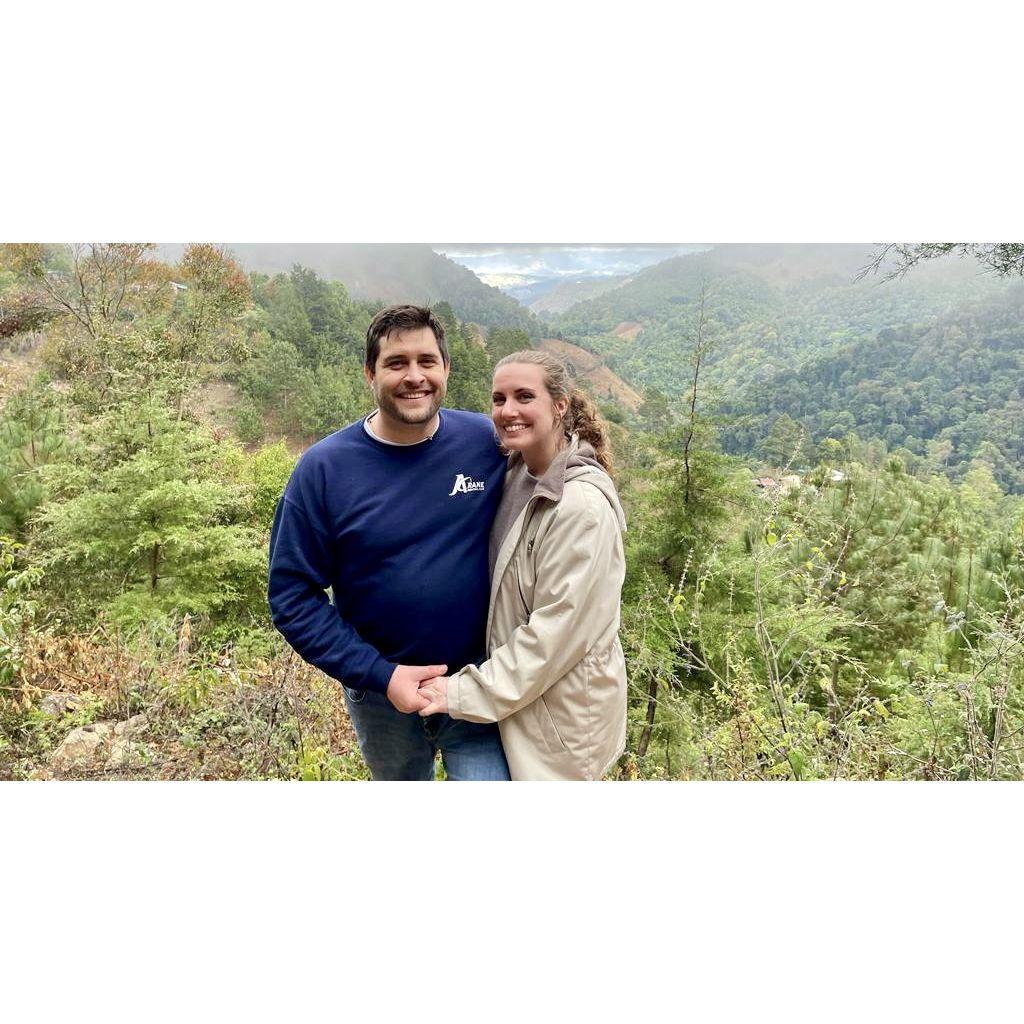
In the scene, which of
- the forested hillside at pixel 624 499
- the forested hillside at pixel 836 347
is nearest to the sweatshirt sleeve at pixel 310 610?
the forested hillside at pixel 624 499

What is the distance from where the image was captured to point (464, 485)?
1.59 meters

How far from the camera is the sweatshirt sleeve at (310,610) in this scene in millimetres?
1538

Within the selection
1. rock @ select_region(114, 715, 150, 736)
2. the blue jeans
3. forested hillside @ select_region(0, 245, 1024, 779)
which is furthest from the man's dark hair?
rock @ select_region(114, 715, 150, 736)

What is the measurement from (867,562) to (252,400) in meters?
2.80

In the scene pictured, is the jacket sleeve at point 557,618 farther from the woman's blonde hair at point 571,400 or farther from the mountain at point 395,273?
the mountain at point 395,273

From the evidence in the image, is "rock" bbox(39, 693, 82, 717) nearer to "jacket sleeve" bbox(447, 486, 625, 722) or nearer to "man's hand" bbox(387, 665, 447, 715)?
"man's hand" bbox(387, 665, 447, 715)

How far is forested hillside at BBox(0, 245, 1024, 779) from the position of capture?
113 inches

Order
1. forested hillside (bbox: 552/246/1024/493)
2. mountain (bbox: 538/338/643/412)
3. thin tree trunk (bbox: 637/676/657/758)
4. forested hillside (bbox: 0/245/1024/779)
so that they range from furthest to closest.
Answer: thin tree trunk (bbox: 637/676/657/758) < mountain (bbox: 538/338/643/412) < forested hillside (bbox: 552/246/1024/493) < forested hillside (bbox: 0/245/1024/779)

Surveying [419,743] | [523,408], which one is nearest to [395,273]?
[523,408]

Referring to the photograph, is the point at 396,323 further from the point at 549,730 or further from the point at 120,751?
the point at 120,751

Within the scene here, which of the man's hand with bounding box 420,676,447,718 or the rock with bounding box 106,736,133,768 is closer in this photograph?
the man's hand with bounding box 420,676,447,718

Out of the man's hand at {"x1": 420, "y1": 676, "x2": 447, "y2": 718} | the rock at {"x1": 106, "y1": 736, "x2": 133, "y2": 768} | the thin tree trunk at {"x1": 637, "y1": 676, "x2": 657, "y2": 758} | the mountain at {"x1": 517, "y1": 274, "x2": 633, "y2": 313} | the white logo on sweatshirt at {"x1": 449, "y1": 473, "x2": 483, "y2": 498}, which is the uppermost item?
the mountain at {"x1": 517, "y1": 274, "x2": 633, "y2": 313}

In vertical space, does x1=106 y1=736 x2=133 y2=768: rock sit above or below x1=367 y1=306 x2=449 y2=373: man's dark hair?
below
